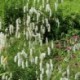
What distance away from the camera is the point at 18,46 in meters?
7.60

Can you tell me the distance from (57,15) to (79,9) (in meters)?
0.46

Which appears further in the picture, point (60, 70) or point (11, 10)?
point (11, 10)

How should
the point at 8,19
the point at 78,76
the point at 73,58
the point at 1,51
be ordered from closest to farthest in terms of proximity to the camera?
the point at 78,76 < the point at 73,58 < the point at 1,51 < the point at 8,19

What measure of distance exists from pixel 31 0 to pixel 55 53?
1802 millimetres

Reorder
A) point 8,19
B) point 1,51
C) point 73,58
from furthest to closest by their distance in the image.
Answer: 1. point 8,19
2. point 1,51
3. point 73,58

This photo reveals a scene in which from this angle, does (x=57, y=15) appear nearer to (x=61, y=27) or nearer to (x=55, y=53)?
(x=61, y=27)

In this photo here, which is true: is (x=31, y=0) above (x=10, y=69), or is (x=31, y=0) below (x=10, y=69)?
above

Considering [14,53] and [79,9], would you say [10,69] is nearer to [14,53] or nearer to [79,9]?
[14,53]

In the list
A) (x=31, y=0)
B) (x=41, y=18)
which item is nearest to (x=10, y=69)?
(x=41, y=18)

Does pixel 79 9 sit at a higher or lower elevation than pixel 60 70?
higher

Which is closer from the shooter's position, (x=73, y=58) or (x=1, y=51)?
(x=73, y=58)

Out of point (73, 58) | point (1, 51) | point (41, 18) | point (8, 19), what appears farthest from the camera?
point (8, 19)

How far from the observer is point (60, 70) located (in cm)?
699

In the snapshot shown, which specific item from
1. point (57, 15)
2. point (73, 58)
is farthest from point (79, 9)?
point (73, 58)
